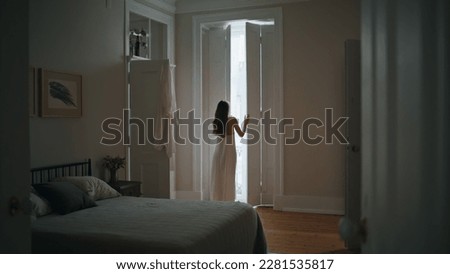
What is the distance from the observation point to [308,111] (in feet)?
18.5

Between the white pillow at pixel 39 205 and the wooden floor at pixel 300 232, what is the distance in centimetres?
200

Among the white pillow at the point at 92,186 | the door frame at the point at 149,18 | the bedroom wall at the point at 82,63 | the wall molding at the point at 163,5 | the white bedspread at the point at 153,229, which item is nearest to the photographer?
the white bedspread at the point at 153,229

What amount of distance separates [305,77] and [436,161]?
16.4 ft

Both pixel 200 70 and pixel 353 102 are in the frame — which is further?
pixel 200 70

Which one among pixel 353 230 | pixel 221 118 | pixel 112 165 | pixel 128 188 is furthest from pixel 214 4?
pixel 353 230

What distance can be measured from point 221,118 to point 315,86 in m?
1.43

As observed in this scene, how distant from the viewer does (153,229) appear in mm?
2686

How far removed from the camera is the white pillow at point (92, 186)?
3699 millimetres

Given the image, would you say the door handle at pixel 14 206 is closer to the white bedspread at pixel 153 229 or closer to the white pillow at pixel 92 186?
the white bedspread at pixel 153 229

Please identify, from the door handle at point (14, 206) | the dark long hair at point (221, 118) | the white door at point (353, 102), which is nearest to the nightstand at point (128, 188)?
the dark long hair at point (221, 118)

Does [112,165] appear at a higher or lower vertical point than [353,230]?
lower

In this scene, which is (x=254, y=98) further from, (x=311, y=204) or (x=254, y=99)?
(x=311, y=204)
